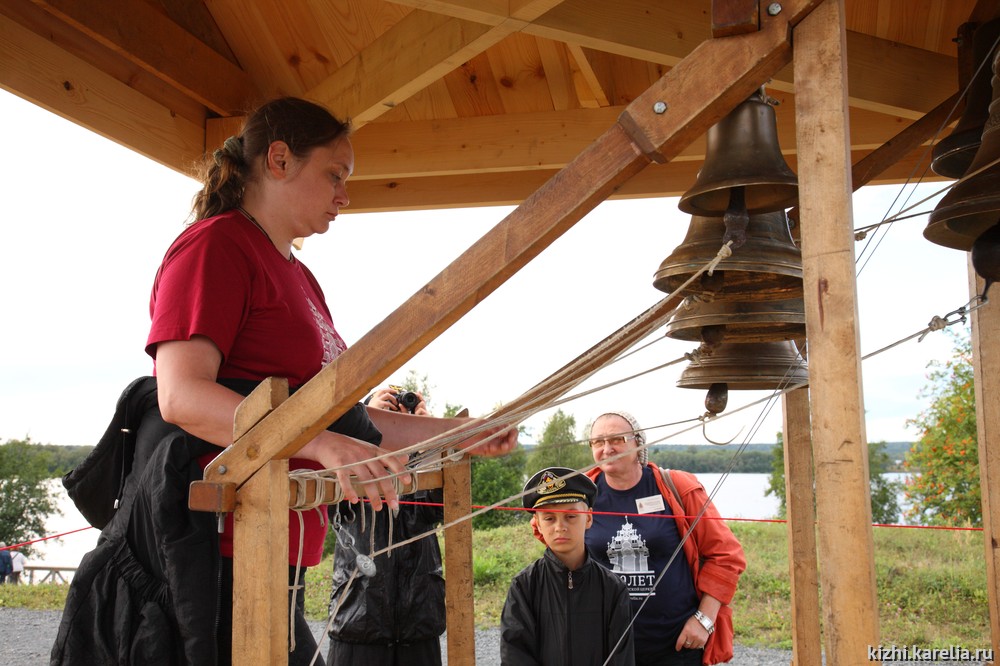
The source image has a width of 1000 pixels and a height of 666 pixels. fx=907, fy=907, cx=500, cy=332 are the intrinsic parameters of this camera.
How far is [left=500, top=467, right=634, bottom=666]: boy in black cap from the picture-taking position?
3178mm

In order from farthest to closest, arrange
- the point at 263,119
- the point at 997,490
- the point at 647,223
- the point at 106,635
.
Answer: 1. the point at 647,223
2. the point at 997,490
3. the point at 263,119
4. the point at 106,635

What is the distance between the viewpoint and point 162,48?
3.36 m

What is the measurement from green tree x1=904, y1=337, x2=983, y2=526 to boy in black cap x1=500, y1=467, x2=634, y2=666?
337 inches

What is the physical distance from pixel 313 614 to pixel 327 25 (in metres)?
5.03

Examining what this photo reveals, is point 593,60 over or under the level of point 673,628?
over

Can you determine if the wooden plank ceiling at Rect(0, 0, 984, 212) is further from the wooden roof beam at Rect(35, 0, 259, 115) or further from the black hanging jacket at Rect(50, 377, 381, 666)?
the black hanging jacket at Rect(50, 377, 381, 666)

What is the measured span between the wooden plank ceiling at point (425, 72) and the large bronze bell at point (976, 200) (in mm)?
817

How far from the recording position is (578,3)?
2.90 m

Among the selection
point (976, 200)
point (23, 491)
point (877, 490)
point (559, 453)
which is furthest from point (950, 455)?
point (23, 491)

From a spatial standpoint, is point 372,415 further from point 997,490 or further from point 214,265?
point 997,490

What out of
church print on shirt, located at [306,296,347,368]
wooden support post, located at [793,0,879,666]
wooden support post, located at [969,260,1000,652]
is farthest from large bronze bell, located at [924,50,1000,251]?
church print on shirt, located at [306,296,347,368]

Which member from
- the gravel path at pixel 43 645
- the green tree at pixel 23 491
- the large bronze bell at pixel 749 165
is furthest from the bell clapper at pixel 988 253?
the green tree at pixel 23 491

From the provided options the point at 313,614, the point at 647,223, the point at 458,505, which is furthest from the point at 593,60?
the point at 647,223

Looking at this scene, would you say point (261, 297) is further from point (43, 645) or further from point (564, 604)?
point (43, 645)
